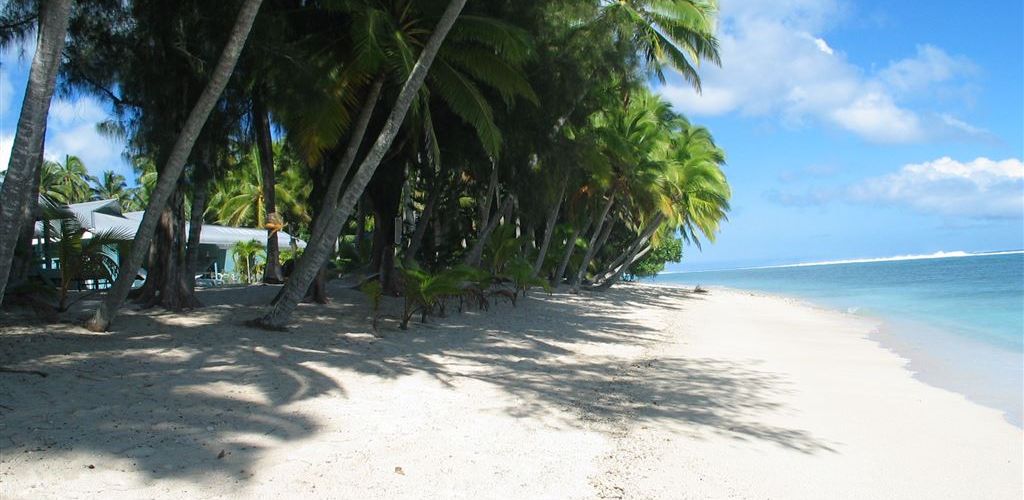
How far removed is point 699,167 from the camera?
79.6 feet

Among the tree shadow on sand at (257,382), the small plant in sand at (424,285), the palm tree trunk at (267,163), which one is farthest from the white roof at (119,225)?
the small plant in sand at (424,285)

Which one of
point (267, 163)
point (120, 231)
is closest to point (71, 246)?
point (120, 231)

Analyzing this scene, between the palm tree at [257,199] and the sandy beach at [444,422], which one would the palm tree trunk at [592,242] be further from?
the sandy beach at [444,422]

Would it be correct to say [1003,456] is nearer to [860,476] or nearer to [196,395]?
[860,476]

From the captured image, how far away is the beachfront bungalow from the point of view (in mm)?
11398

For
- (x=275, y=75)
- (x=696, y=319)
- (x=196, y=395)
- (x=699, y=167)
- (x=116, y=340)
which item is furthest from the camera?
(x=699, y=167)

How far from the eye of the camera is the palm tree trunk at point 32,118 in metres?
4.43

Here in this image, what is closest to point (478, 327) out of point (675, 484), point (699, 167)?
point (675, 484)

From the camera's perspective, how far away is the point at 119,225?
14211 mm

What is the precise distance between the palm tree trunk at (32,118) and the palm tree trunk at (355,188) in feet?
12.0

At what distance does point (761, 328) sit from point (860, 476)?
10532 millimetres

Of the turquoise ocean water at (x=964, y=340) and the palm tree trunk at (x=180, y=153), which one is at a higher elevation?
the palm tree trunk at (x=180, y=153)

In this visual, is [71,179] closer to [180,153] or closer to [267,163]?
[267,163]

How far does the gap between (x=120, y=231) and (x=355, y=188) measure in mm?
7788
